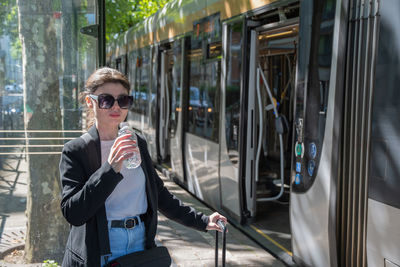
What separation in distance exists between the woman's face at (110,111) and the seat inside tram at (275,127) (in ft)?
11.1

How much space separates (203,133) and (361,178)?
140 inches

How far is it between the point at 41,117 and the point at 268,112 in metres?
5.84

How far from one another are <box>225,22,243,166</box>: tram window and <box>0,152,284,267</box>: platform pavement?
0.96m

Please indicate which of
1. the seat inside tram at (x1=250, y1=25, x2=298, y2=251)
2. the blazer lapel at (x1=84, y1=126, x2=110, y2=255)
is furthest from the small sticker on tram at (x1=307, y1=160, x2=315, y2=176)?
the blazer lapel at (x1=84, y1=126, x2=110, y2=255)

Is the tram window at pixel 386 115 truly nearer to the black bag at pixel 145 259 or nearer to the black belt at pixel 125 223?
the black bag at pixel 145 259

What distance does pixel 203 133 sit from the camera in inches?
262

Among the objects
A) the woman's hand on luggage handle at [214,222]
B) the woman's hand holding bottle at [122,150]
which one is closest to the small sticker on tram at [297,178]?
the woman's hand on luggage handle at [214,222]

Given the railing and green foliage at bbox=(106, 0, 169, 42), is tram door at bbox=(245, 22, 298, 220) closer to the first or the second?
the railing

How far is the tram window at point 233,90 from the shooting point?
17.8ft

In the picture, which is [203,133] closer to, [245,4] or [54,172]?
[245,4]

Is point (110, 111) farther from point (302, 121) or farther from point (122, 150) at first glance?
point (302, 121)

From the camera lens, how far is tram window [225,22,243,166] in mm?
5430

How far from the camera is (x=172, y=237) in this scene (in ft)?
17.9

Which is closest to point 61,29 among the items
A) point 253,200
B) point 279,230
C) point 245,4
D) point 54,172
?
point 54,172
